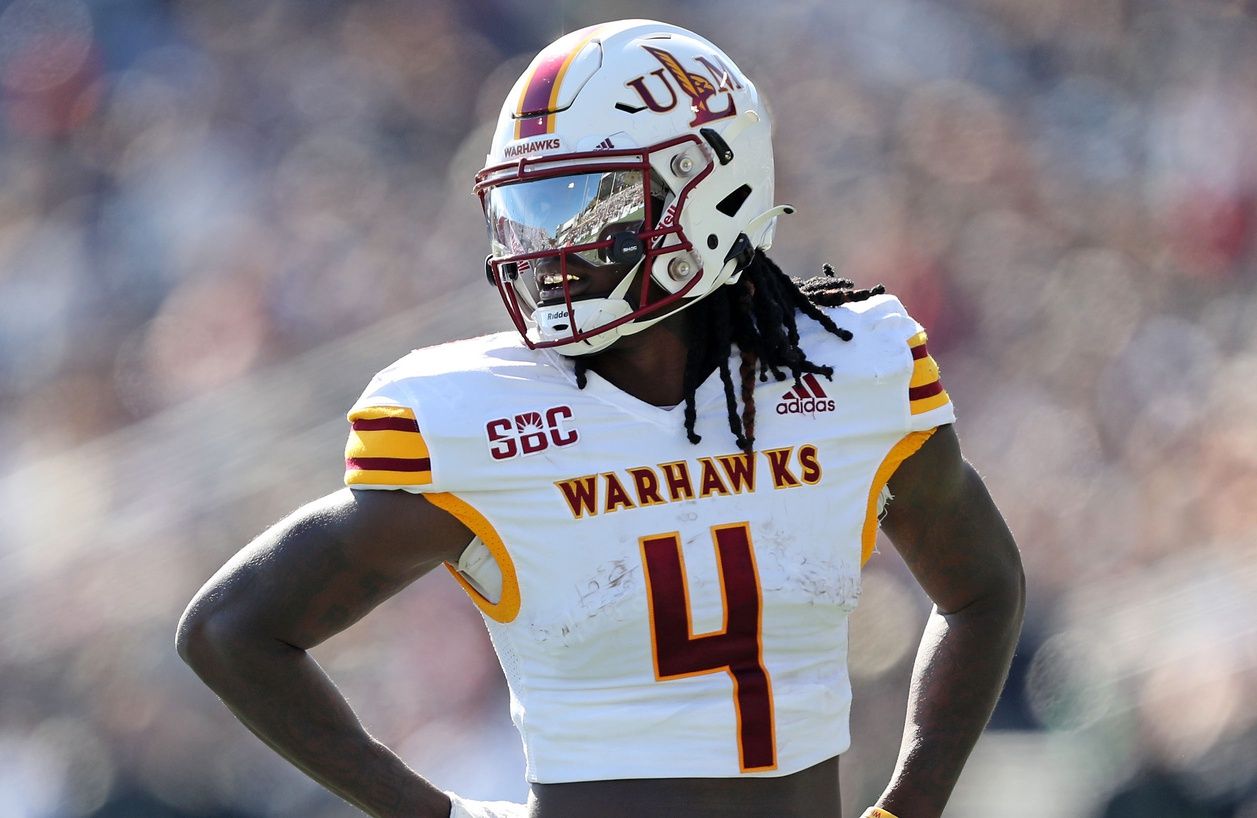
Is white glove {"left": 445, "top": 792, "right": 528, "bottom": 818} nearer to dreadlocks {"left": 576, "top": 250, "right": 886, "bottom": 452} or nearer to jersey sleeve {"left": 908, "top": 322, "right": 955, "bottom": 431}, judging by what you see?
dreadlocks {"left": 576, "top": 250, "right": 886, "bottom": 452}

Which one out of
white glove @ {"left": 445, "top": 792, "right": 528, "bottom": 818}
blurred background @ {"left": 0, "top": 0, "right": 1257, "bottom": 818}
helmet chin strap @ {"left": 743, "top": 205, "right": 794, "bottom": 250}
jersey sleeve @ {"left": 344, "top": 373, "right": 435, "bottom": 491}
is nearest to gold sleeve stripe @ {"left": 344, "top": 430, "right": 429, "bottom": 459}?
jersey sleeve @ {"left": 344, "top": 373, "right": 435, "bottom": 491}

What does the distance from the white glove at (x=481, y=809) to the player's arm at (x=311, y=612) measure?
0.12ft

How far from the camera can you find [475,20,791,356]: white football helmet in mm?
1662

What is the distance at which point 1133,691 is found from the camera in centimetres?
402

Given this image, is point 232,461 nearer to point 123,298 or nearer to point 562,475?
point 123,298

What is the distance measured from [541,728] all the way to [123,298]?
358 cm

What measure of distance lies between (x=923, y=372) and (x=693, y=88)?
45 cm

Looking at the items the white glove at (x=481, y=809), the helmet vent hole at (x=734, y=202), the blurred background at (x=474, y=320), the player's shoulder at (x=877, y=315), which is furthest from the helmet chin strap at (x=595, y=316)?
the blurred background at (x=474, y=320)

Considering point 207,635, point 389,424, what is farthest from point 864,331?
point 207,635

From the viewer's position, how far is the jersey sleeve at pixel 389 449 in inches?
61.0

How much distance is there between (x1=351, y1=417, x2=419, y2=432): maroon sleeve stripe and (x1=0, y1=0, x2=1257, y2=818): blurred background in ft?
8.19

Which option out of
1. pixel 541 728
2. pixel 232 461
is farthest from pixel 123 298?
pixel 541 728

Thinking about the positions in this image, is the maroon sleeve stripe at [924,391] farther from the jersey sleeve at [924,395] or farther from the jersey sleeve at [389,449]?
the jersey sleeve at [389,449]

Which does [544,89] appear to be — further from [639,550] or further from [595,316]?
[639,550]
